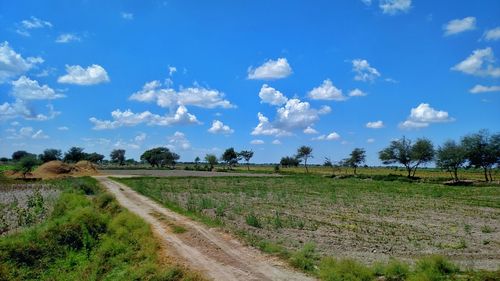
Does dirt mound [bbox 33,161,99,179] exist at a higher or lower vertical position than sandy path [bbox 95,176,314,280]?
higher

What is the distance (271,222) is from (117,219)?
775 cm

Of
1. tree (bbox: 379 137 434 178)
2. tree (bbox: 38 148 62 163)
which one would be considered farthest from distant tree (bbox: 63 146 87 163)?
tree (bbox: 379 137 434 178)

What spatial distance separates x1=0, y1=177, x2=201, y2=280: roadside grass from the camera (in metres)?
14.6

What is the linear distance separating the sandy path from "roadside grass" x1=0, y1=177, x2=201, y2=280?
74 centimetres

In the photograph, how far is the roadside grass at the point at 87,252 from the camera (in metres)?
14.6

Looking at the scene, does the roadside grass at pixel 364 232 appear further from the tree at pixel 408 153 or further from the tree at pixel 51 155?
the tree at pixel 51 155

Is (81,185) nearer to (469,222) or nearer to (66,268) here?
(66,268)

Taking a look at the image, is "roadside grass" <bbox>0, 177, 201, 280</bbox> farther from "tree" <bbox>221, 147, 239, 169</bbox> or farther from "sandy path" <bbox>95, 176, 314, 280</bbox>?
"tree" <bbox>221, 147, 239, 169</bbox>

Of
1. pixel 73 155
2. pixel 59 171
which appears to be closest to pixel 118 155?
pixel 73 155

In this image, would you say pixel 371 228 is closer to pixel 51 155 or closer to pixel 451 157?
pixel 451 157

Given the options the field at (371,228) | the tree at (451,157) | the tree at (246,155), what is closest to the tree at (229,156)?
the tree at (246,155)

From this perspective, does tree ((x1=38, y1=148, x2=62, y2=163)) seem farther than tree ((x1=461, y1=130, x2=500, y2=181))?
Yes

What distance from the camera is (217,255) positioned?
14961 millimetres

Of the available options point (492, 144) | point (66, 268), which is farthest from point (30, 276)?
point (492, 144)
